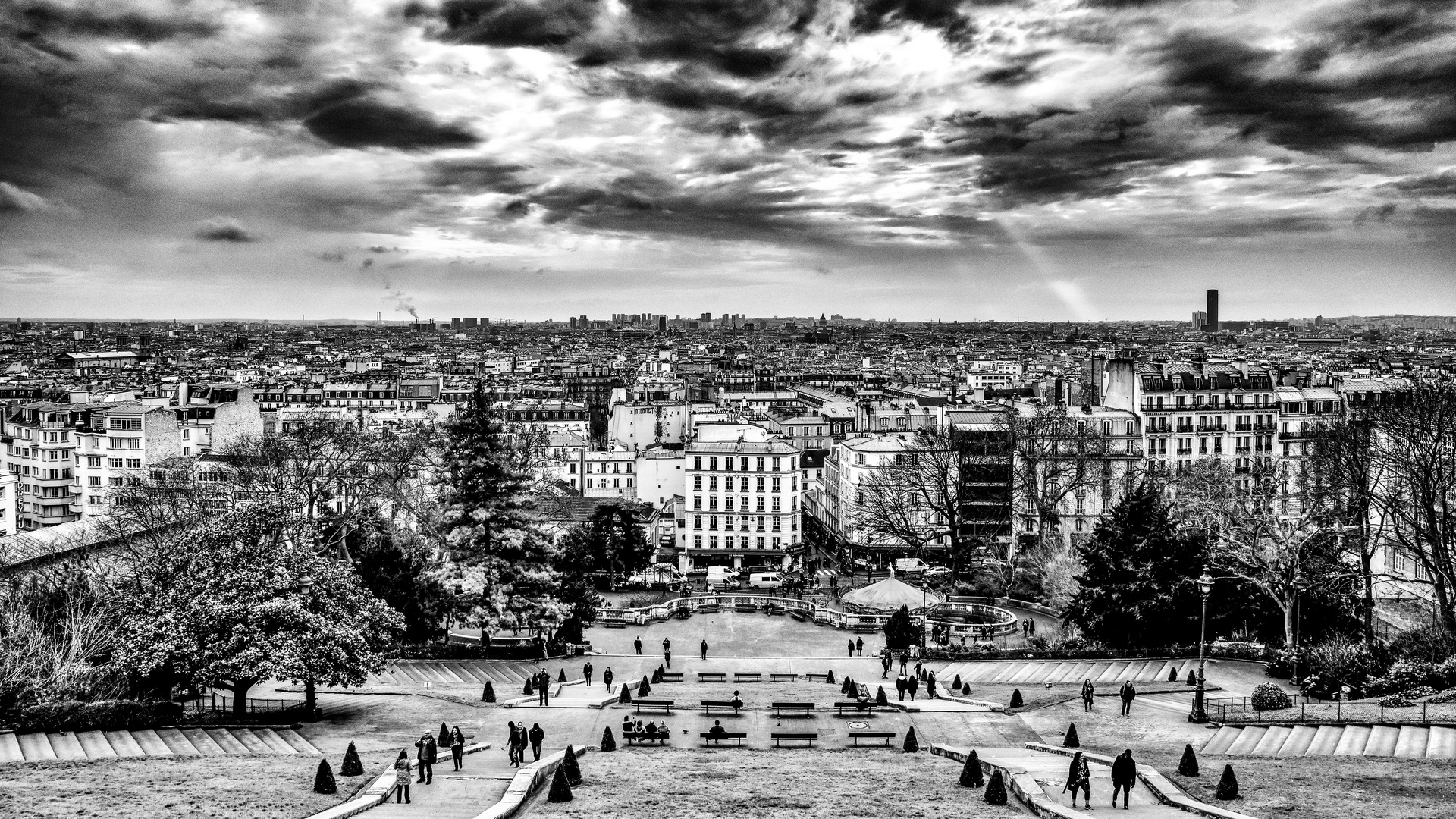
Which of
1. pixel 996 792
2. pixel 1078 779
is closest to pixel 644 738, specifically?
pixel 996 792

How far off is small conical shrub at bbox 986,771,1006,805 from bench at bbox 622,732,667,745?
12.0 m

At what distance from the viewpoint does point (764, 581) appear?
80.8m

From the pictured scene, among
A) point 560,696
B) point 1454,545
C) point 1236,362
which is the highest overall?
point 1236,362

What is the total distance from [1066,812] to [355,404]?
505ft

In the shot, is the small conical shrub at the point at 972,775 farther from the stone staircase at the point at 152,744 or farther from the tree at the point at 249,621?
the tree at the point at 249,621

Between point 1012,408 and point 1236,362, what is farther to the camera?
point 1236,362

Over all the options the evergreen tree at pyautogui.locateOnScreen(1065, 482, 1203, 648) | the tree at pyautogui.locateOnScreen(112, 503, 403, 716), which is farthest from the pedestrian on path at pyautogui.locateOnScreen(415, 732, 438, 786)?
the evergreen tree at pyautogui.locateOnScreen(1065, 482, 1203, 648)

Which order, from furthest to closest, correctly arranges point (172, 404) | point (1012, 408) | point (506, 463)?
point (172, 404)
point (1012, 408)
point (506, 463)

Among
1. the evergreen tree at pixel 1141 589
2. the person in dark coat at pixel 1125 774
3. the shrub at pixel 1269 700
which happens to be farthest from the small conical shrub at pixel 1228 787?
the evergreen tree at pixel 1141 589

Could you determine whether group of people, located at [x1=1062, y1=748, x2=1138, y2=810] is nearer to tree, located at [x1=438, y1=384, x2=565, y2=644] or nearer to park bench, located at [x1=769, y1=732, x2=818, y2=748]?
park bench, located at [x1=769, y1=732, x2=818, y2=748]

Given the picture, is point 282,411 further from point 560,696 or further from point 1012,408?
point 560,696

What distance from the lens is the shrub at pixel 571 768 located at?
32312mm

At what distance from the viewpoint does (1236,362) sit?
119688 mm

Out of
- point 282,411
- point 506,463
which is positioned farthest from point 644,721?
point 282,411
